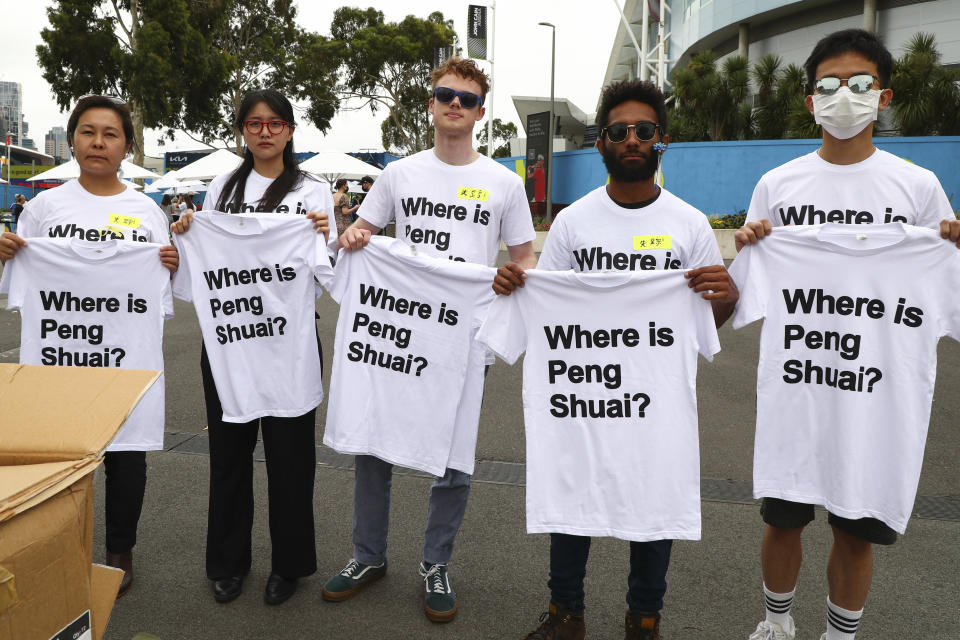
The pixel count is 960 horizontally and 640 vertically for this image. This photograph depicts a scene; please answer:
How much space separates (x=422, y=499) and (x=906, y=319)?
2.81m

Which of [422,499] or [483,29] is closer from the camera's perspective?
[422,499]

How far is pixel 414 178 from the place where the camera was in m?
3.45

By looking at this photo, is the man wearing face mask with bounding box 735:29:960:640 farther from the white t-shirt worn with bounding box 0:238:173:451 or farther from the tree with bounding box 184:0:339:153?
the tree with bounding box 184:0:339:153

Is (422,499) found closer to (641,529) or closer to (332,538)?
(332,538)

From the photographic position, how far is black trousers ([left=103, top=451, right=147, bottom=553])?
3.51 m

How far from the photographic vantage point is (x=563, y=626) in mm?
2924

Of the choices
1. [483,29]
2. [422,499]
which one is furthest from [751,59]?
[422,499]

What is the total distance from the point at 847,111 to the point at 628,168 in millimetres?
790

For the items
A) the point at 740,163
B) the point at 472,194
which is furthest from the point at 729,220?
the point at 472,194

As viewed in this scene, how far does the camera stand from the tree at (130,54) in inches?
1107

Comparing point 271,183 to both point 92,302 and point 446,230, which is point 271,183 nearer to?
point 446,230

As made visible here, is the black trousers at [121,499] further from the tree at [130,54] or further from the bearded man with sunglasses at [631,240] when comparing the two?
the tree at [130,54]

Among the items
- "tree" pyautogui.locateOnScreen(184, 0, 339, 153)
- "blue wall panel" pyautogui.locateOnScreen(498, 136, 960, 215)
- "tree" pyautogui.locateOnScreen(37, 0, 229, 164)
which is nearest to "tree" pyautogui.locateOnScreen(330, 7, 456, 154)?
"tree" pyautogui.locateOnScreen(184, 0, 339, 153)

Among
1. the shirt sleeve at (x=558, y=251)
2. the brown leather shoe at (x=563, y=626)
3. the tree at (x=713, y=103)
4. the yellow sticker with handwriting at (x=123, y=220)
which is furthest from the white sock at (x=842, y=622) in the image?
the tree at (x=713, y=103)
